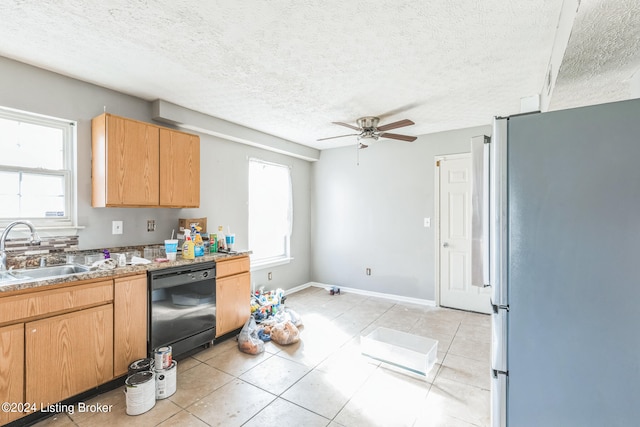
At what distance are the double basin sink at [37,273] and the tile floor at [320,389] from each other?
0.94 m

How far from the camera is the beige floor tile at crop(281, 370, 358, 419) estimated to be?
2.02 meters

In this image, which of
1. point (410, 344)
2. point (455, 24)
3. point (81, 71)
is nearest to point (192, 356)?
point (410, 344)

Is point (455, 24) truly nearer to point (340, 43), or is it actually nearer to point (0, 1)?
point (340, 43)

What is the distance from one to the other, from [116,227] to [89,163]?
618mm

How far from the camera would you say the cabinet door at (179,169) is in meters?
2.84

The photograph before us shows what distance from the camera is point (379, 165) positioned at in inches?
181

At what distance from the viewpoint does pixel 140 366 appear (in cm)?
213

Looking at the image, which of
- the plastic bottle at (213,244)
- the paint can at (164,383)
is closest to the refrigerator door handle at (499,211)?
the paint can at (164,383)

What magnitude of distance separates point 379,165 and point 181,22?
338cm

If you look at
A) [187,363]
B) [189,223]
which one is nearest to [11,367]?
[187,363]

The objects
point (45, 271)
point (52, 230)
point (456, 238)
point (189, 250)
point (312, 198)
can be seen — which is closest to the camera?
point (45, 271)

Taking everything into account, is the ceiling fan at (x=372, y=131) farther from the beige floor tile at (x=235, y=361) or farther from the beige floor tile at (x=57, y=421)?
the beige floor tile at (x=57, y=421)

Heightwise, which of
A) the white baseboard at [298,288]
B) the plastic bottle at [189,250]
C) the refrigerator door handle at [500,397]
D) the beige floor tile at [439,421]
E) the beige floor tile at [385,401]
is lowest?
the beige floor tile at [439,421]

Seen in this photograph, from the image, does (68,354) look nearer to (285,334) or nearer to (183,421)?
(183,421)
